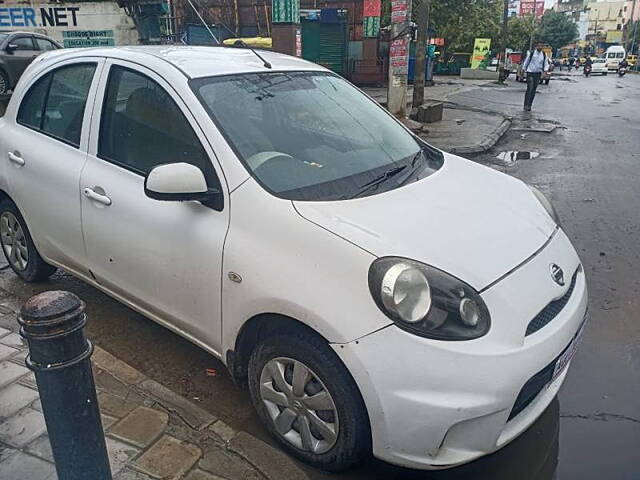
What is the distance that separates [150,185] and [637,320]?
3.35 meters

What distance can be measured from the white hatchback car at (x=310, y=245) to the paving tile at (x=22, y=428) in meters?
0.75

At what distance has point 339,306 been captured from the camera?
83.4 inches

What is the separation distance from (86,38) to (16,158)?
64.0 feet

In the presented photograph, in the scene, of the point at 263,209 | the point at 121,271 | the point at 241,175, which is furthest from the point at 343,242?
the point at 121,271

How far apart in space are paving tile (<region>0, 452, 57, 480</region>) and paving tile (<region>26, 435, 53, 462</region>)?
0.02m

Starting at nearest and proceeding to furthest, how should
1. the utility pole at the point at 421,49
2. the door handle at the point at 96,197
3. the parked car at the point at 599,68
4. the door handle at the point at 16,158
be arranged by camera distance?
the door handle at the point at 96,197, the door handle at the point at 16,158, the utility pole at the point at 421,49, the parked car at the point at 599,68

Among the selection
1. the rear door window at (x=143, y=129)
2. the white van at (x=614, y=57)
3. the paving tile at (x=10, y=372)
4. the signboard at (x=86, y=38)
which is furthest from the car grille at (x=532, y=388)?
the white van at (x=614, y=57)

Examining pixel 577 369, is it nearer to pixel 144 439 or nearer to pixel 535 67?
pixel 144 439

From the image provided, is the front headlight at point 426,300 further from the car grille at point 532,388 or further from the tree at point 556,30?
the tree at point 556,30

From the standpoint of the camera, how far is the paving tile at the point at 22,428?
7.91ft

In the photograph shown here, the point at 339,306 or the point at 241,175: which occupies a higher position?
the point at 241,175

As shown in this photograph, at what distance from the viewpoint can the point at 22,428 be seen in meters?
2.49

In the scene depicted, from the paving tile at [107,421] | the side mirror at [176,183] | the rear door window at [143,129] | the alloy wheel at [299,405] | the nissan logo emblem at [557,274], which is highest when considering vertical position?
the rear door window at [143,129]

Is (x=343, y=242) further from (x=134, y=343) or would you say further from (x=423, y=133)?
(x=423, y=133)
